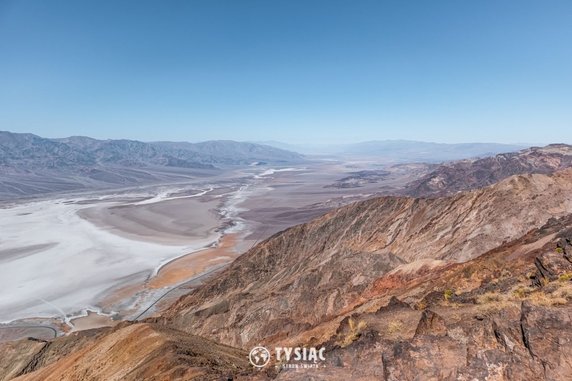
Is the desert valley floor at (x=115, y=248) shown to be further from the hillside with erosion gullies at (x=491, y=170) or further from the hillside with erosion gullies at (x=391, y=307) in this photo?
the hillside with erosion gullies at (x=491, y=170)

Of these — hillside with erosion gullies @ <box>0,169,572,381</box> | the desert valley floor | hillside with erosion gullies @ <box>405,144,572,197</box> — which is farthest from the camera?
hillside with erosion gullies @ <box>405,144,572,197</box>

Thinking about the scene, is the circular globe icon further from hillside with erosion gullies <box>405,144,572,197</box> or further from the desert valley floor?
hillside with erosion gullies <box>405,144,572,197</box>

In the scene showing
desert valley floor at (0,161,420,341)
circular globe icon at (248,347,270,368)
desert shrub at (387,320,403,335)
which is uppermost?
desert shrub at (387,320,403,335)

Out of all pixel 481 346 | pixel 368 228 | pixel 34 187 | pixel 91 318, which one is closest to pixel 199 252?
pixel 91 318

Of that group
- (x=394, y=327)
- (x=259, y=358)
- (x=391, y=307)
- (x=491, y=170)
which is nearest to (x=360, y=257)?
(x=391, y=307)

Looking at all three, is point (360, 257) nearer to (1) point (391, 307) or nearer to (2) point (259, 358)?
(1) point (391, 307)

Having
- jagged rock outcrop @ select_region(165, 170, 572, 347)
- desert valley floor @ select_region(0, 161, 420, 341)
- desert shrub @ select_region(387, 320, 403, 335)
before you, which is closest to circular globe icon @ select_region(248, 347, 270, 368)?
desert shrub @ select_region(387, 320, 403, 335)
